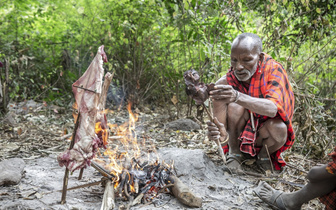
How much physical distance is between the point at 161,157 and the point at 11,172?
155 cm

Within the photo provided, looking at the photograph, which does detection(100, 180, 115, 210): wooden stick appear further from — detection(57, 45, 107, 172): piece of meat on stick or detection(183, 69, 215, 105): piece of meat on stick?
detection(183, 69, 215, 105): piece of meat on stick

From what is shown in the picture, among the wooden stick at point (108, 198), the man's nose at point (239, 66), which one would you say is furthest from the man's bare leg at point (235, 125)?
the wooden stick at point (108, 198)

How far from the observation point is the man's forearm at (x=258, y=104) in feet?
9.50

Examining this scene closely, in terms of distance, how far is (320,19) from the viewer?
4.63 m

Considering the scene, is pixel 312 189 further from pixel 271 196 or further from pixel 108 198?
pixel 108 198

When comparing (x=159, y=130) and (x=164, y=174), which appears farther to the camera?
(x=159, y=130)

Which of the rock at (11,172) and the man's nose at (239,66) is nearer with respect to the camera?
the rock at (11,172)

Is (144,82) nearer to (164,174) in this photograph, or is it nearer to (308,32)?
(308,32)

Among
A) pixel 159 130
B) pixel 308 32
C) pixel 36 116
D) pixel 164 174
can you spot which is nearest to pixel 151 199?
pixel 164 174

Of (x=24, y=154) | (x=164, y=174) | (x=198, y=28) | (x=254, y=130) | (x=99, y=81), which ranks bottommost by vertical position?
(x=24, y=154)

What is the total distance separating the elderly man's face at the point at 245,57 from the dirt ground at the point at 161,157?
1.04 m

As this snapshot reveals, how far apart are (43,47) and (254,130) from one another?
6.00m

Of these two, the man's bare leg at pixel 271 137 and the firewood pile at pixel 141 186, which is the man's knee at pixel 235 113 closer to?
the man's bare leg at pixel 271 137

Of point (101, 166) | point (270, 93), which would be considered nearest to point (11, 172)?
point (101, 166)
